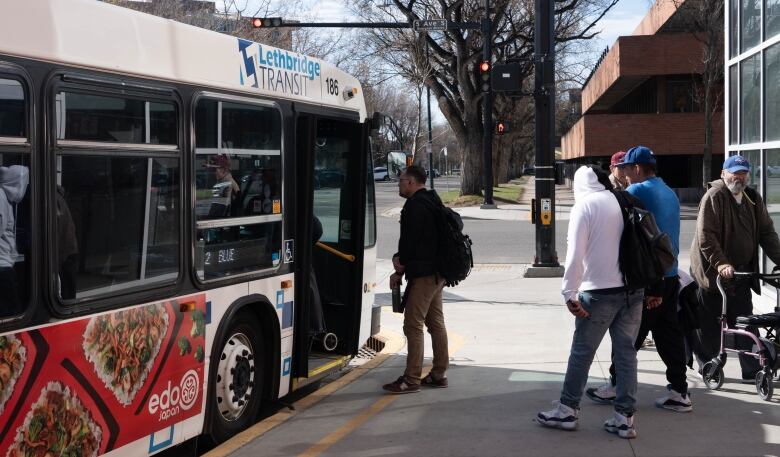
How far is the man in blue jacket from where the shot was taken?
670 cm

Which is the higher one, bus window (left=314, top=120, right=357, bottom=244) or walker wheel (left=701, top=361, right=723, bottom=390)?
bus window (left=314, top=120, right=357, bottom=244)

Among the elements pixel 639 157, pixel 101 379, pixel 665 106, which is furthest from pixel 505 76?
pixel 665 106

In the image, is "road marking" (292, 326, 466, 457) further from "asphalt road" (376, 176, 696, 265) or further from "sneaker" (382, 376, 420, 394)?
"asphalt road" (376, 176, 696, 265)

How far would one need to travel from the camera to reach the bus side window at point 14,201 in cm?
428

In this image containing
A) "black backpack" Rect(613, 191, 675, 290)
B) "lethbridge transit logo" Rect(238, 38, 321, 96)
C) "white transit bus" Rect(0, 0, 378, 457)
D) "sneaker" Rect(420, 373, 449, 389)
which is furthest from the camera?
"sneaker" Rect(420, 373, 449, 389)

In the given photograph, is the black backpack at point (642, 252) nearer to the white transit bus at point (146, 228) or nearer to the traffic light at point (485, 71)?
the white transit bus at point (146, 228)

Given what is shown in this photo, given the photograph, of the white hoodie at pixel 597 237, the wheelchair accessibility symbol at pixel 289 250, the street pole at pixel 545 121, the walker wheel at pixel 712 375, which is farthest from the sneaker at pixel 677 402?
the street pole at pixel 545 121

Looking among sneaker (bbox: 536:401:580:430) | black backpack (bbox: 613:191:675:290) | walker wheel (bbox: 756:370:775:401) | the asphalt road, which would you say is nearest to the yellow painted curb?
sneaker (bbox: 536:401:580:430)

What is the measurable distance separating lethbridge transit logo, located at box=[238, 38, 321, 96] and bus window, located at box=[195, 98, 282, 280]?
7.9 inches

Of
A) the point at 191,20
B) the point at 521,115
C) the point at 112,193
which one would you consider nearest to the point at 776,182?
the point at 112,193

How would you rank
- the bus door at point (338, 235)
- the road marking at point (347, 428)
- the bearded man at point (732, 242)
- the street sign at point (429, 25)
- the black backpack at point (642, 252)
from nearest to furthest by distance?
the black backpack at point (642, 252), the road marking at point (347, 428), the bearded man at point (732, 242), the bus door at point (338, 235), the street sign at point (429, 25)

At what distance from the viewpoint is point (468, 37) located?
41688 millimetres

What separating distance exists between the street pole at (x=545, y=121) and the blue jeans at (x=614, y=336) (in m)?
9.31

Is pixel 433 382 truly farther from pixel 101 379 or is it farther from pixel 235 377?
pixel 101 379
